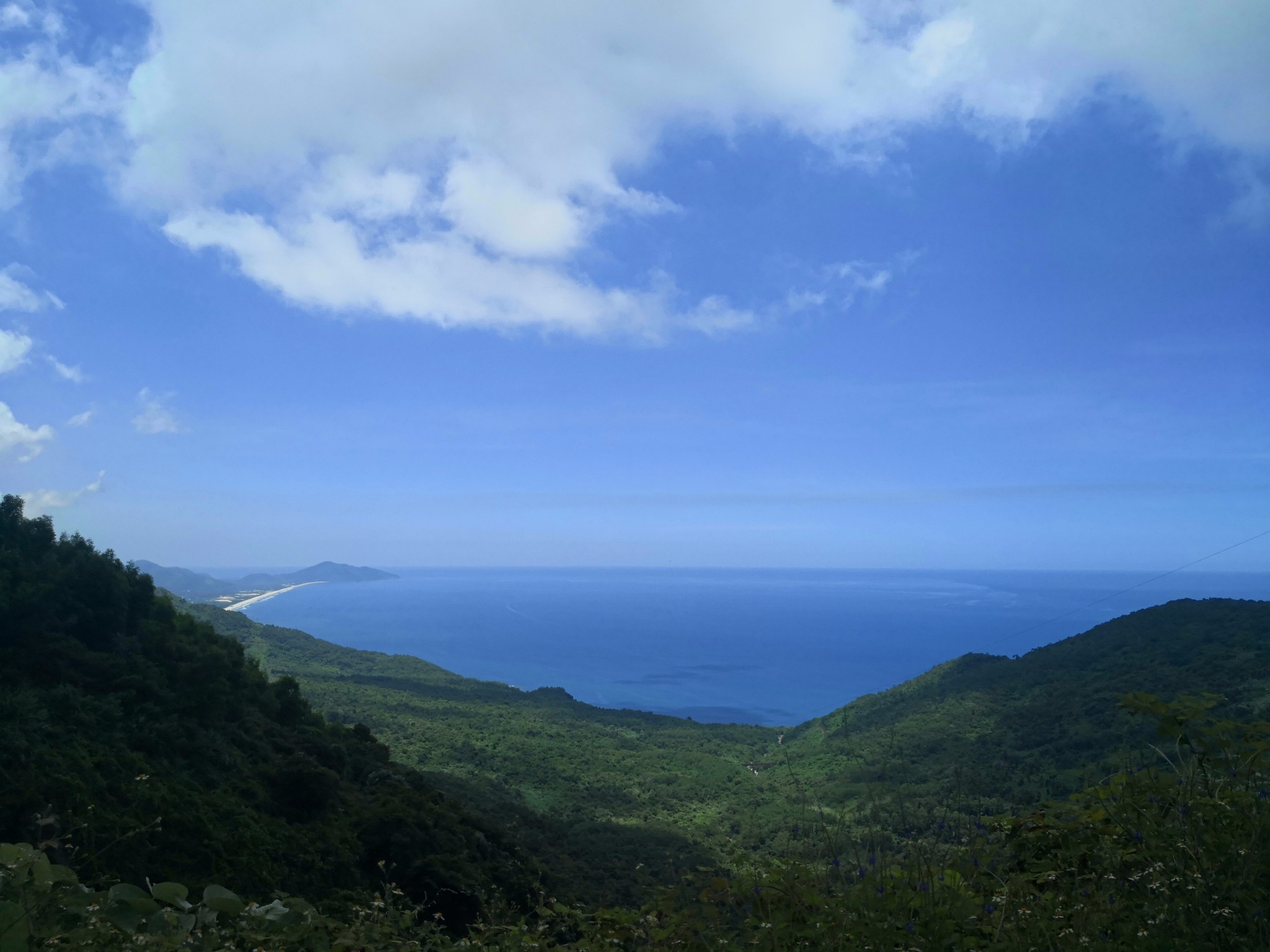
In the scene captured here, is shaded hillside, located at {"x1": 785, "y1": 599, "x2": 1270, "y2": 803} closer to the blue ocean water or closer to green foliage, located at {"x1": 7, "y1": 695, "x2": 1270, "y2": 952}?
the blue ocean water

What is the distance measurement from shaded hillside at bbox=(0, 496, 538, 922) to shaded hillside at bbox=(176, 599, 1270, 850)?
1083 centimetres

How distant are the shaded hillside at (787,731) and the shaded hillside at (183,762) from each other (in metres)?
10.8

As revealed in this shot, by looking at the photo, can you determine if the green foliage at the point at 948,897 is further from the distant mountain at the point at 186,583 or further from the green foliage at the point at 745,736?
the distant mountain at the point at 186,583

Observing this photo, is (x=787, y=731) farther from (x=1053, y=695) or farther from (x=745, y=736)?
(x=1053, y=695)

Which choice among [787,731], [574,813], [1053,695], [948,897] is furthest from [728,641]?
[948,897]

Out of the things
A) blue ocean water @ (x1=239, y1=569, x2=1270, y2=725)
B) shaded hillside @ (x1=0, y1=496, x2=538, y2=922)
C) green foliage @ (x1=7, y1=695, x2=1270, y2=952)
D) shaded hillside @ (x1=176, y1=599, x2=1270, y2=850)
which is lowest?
blue ocean water @ (x1=239, y1=569, x2=1270, y2=725)

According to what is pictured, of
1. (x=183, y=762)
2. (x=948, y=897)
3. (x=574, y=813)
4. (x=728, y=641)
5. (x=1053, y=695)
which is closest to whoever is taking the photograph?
(x=948, y=897)

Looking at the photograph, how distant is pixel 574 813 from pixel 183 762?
20.5m

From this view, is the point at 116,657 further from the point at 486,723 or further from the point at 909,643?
the point at 909,643

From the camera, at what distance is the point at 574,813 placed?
30734 millimetres

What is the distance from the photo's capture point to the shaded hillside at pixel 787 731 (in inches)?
1200

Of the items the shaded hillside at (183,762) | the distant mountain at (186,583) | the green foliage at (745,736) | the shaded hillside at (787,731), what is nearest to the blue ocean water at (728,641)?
the distant mountain at (186,583)

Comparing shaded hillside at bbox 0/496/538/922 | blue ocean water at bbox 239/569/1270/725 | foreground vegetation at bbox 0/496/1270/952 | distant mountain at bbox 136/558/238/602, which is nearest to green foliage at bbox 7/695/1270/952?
foreground vegetation at bbox 0/496/1270/952

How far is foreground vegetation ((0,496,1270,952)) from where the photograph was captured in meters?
2.31
